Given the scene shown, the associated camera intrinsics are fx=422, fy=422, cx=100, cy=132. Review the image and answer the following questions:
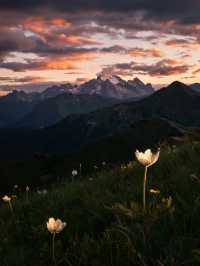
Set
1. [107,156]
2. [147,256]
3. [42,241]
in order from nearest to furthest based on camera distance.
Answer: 1. [147,256]
2. [42,241]
3. [107,156]

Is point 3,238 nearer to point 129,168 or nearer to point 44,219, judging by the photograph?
point 44,219

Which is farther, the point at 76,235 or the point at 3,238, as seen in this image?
the point at 3,238

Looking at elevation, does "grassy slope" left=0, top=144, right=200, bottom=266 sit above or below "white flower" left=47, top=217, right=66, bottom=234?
below

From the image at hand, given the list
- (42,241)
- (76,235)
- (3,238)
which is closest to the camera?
(76,235)

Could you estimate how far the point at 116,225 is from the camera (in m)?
5.32

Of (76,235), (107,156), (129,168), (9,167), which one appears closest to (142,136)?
(107,156)

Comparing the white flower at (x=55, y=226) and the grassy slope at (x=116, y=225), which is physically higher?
the white flower at (x=55, y=226)

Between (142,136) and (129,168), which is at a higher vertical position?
(129,168)

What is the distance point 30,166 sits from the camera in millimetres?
59219

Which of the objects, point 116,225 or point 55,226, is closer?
point 55,226

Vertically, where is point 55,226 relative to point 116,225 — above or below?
above

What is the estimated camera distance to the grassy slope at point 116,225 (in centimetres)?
459

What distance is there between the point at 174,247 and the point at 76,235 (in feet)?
5.06

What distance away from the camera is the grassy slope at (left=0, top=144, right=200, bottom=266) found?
181 inches
